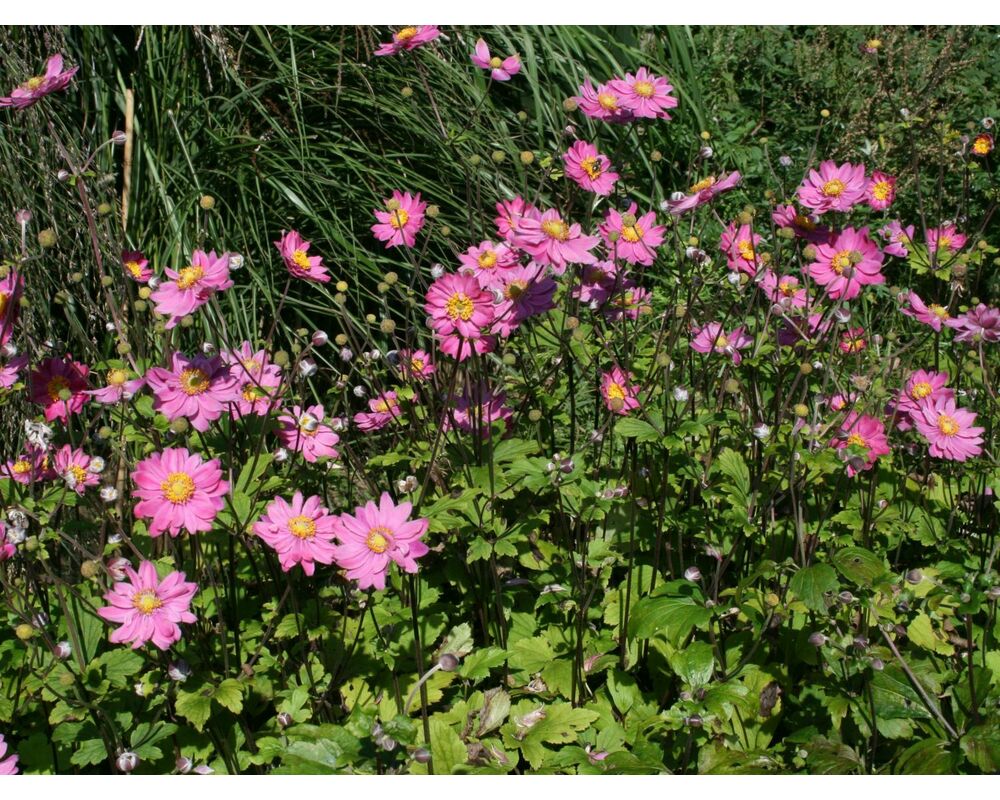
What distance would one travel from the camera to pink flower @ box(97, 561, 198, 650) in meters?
1.73

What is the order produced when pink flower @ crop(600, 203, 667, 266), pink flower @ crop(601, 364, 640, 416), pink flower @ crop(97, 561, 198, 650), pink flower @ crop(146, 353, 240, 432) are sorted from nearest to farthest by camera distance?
pink flower @ crop(97, 561, 198, 650)
pink flower @ crop(146, 353, 240, 432)
pink flower @ crop(601, 364, 640, 416)
pink flower @ crop(600, 203, 667, 266)

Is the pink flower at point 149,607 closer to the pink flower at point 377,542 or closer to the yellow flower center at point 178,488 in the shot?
the yellow flower center at point 178,488

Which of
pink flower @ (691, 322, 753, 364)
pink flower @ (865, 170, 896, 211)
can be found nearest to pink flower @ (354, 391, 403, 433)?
pink flower @ (691, 322, 753, 364)

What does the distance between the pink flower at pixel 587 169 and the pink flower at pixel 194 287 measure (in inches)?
35.2

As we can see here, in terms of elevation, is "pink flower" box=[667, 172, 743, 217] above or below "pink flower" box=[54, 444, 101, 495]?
above

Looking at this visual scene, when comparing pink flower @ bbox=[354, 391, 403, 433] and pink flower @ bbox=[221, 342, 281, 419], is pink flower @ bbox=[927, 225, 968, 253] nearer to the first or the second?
pink flower @ bbox=[354, 391, 403, 433]

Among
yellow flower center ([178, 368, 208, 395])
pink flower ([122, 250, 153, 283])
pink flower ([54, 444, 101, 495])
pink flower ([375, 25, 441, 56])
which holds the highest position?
pink flower ([375, 25, 441, 56])

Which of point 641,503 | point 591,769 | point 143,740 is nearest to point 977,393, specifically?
point 641,503

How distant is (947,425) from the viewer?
227cm

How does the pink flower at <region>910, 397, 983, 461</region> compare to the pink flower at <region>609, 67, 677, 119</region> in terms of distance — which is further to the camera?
the pink flower at <region>609, 67, 677, 119</region>

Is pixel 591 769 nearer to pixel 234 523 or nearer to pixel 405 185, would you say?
pixel 234 523

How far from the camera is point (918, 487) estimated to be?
271 centimetres

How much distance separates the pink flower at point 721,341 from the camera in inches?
88.7

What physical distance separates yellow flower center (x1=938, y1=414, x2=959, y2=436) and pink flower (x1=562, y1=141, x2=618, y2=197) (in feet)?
3.20
